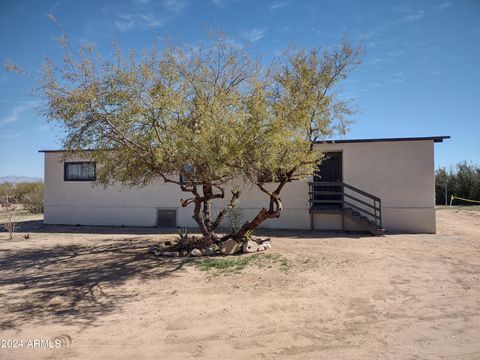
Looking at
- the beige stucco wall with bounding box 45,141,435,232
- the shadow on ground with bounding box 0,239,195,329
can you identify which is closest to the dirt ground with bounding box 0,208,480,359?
the shadow on ground with bounding box 0,239,195,329

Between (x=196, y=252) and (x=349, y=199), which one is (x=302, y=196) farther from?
(x=196, y=252)

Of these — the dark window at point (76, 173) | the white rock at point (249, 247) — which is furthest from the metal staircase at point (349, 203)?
the dark window at point (76, 173)

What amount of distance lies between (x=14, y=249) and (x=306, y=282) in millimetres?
9033

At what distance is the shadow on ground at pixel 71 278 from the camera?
21.3 ft

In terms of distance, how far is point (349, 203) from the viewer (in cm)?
1470

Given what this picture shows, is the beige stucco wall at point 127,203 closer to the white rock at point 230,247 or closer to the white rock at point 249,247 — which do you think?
the white rock at point 249,247

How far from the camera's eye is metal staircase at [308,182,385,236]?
13.9m

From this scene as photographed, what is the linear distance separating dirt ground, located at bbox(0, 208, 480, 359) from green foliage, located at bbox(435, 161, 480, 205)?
20.5 meters

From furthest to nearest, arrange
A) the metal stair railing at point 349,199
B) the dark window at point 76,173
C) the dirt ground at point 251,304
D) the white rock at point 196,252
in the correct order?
the dark window at point 76,173, the metal stair railing at point 349,199, the white rock at point 196,252, the dirt ground at point 251,304

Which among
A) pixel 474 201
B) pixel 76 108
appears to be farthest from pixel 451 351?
pixel 474 201

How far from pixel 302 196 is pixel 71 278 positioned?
943 cm

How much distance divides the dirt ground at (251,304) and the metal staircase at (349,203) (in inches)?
102

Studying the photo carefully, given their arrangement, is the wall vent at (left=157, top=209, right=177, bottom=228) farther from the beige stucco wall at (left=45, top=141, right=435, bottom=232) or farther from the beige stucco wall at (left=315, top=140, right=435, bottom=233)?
the beige stucco wall at (left=315, top=140, right=435, bottom=233)

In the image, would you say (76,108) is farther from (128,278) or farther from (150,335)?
(150,335)
